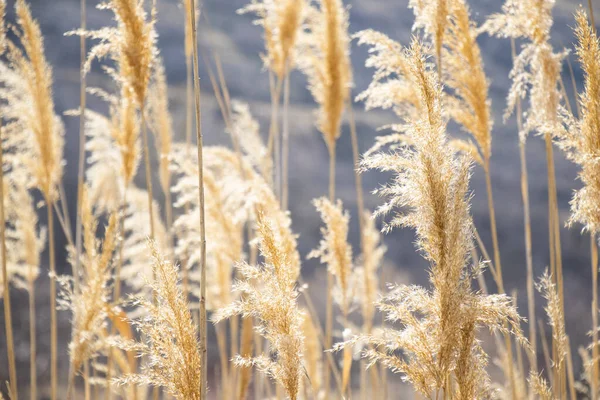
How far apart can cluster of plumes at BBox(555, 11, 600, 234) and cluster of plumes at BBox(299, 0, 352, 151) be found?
101 cm

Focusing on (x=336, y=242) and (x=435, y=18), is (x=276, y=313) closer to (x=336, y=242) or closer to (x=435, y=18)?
(x=336, y=242)

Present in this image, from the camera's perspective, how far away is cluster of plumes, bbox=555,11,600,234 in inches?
45.1

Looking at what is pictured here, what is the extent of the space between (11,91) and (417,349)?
195cm

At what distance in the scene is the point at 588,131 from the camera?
1.19 meters

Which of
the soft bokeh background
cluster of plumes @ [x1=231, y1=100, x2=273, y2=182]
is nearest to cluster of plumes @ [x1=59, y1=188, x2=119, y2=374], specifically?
cluster of plumes @ [x1=231, y1=100, x2=273, y2=182]

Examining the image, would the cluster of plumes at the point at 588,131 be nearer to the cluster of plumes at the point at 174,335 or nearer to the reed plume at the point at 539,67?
the reed plume at the point at 539,67

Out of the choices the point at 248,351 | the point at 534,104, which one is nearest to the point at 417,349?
the point at 248,351

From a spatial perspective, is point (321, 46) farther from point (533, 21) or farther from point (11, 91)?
point (11, 91)

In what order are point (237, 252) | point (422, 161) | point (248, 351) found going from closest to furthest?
point (422, 161), point (248, 351), point (237, 252)

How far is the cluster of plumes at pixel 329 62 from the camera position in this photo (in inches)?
79.4

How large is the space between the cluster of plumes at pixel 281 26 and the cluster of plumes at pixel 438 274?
3.84 ft

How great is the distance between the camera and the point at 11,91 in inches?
83.4

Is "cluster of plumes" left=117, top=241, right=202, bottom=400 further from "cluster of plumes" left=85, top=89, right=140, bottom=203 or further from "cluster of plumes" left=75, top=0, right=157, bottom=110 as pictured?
"cluster of plumes" left=75, top=0, right=157, bottom=110

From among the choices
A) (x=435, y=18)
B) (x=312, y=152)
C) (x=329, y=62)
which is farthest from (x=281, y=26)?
(x=312, y=152)
